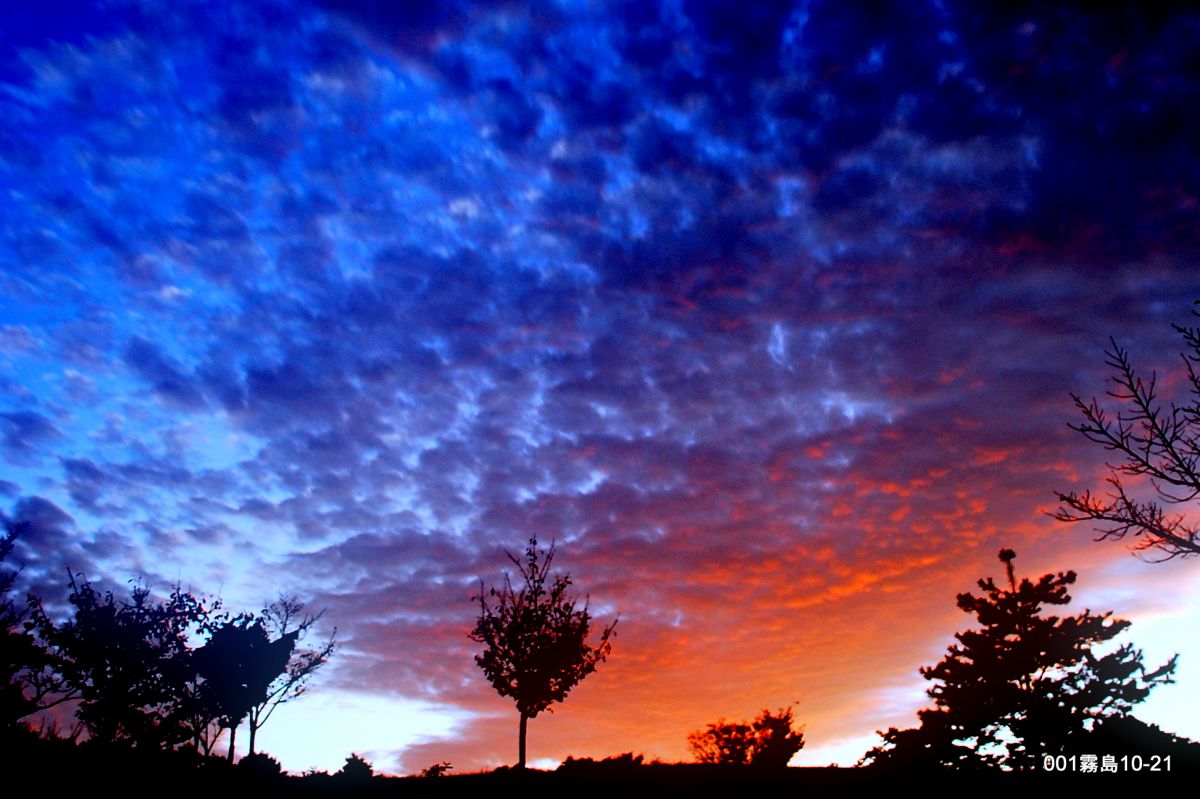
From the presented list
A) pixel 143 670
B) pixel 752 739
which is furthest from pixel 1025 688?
pixel 143 670

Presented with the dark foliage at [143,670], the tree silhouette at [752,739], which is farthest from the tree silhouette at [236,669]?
the tree silhouette at [752,739]

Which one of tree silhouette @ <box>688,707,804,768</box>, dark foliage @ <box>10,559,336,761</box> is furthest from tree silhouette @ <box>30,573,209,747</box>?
tree silhouette @ <box>688,707,804,768</box>

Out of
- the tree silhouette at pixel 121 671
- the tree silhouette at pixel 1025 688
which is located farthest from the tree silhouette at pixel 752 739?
the tree silhouette at pixel 121 671

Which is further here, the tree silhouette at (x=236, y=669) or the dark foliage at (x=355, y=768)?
the tree silhouette at (x=236, y=669)

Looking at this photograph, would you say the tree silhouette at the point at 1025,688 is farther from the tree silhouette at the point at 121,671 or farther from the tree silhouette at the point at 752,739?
the tree silhouette at the point at 121,671

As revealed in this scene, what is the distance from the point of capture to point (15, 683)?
46469mm

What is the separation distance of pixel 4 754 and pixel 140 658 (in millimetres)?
31788

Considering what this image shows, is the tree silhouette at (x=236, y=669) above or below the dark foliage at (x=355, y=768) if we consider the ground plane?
above

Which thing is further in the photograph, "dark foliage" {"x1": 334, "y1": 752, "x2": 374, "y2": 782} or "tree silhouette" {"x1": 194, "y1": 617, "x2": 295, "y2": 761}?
"tree silhouette" {"x1": 194, "y1": 617, "x2": 295, "y2": 761}

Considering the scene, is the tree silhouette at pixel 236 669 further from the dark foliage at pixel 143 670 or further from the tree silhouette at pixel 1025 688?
the tree silhouette at pixel 1025 688

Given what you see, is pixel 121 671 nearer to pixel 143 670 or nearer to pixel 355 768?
pixel 143 670

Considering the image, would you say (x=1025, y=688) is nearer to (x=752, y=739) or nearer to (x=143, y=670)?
(x=752, y=739)

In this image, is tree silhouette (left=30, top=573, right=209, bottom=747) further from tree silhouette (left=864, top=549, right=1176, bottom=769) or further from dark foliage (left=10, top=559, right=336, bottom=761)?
tree silhouette (left=864, top=549, right=1176, bottom=769)

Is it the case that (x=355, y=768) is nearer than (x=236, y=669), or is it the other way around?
(x=355, y=768)
